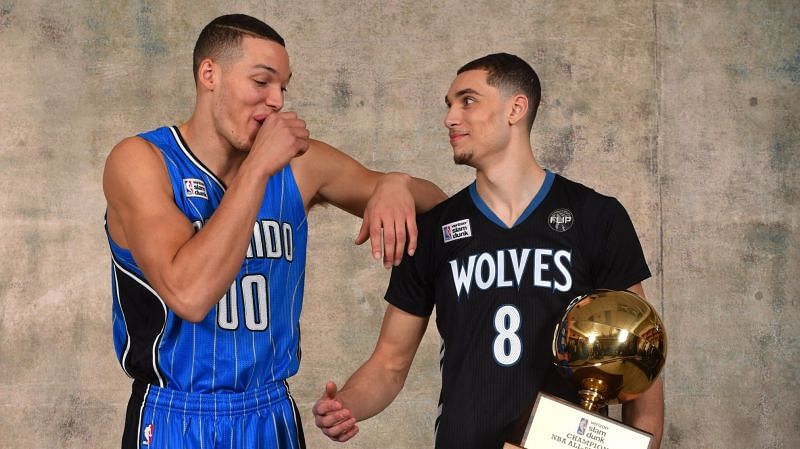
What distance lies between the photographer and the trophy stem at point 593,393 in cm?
160

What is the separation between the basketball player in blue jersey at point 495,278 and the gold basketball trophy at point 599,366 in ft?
1.73

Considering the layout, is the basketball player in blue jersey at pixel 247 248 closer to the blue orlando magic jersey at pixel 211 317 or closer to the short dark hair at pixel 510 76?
the blue orlando magic jersey at pixel 211 317

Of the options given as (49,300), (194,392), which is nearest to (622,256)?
(194,392)

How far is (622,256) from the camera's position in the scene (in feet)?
7.22

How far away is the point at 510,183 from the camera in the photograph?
237 centimetres

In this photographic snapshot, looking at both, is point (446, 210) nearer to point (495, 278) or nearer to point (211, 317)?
point (495, 278)

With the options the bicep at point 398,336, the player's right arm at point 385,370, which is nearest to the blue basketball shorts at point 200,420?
the player's right arm at point 385,370

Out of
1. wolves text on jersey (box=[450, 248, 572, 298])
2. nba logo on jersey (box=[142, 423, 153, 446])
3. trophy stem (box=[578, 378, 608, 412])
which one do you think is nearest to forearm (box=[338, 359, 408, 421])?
wolves text on jersey (box=[450, 248, 572, 298])

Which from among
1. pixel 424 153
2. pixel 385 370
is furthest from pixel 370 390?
pixel 424 153

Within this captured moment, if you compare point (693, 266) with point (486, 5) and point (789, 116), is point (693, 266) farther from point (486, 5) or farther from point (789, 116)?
point (486, 5)

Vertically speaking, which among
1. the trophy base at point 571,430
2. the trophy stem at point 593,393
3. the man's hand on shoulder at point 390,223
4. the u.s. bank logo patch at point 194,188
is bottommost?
the trophy base at point 571,430

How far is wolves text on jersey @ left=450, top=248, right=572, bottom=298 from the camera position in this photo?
87.0 inches

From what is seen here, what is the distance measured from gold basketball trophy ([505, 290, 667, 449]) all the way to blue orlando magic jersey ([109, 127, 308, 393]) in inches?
34.8

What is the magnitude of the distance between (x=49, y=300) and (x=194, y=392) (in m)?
2.59
